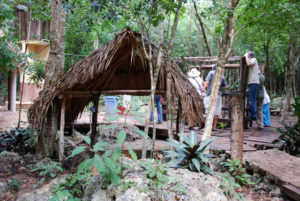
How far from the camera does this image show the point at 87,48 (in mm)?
14117

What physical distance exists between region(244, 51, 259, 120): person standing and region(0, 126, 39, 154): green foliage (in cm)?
548

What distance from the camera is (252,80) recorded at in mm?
6625

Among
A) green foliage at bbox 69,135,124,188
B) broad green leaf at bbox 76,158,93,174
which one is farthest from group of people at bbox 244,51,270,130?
broad green leaf at bbox 76,158,93,174

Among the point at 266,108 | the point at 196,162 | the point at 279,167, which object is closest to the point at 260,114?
the point at 266,108

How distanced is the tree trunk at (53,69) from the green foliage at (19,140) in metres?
0.52

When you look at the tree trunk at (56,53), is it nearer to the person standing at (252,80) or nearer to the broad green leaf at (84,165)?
the broad green leaf at (84,165)

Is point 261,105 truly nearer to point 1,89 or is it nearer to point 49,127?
point 49,127

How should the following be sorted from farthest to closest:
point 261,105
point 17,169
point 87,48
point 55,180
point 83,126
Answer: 1. point 87,48
2. point 83,126
3. point 261,105
4. point 17,169
5. point 55,180

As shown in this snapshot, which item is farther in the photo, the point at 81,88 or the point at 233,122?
the point at 81,88

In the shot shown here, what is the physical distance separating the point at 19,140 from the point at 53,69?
1.86 metres

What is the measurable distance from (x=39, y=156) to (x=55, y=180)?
3.74ft

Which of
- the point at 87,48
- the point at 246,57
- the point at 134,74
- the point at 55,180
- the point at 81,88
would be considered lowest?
the point at 55,180

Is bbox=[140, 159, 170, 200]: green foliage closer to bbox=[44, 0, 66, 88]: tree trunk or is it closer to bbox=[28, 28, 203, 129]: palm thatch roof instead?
bbox=[28, 28, 203, 129]: palm thatch roof

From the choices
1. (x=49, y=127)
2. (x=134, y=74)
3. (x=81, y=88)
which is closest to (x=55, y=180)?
(x=49, y=127)
